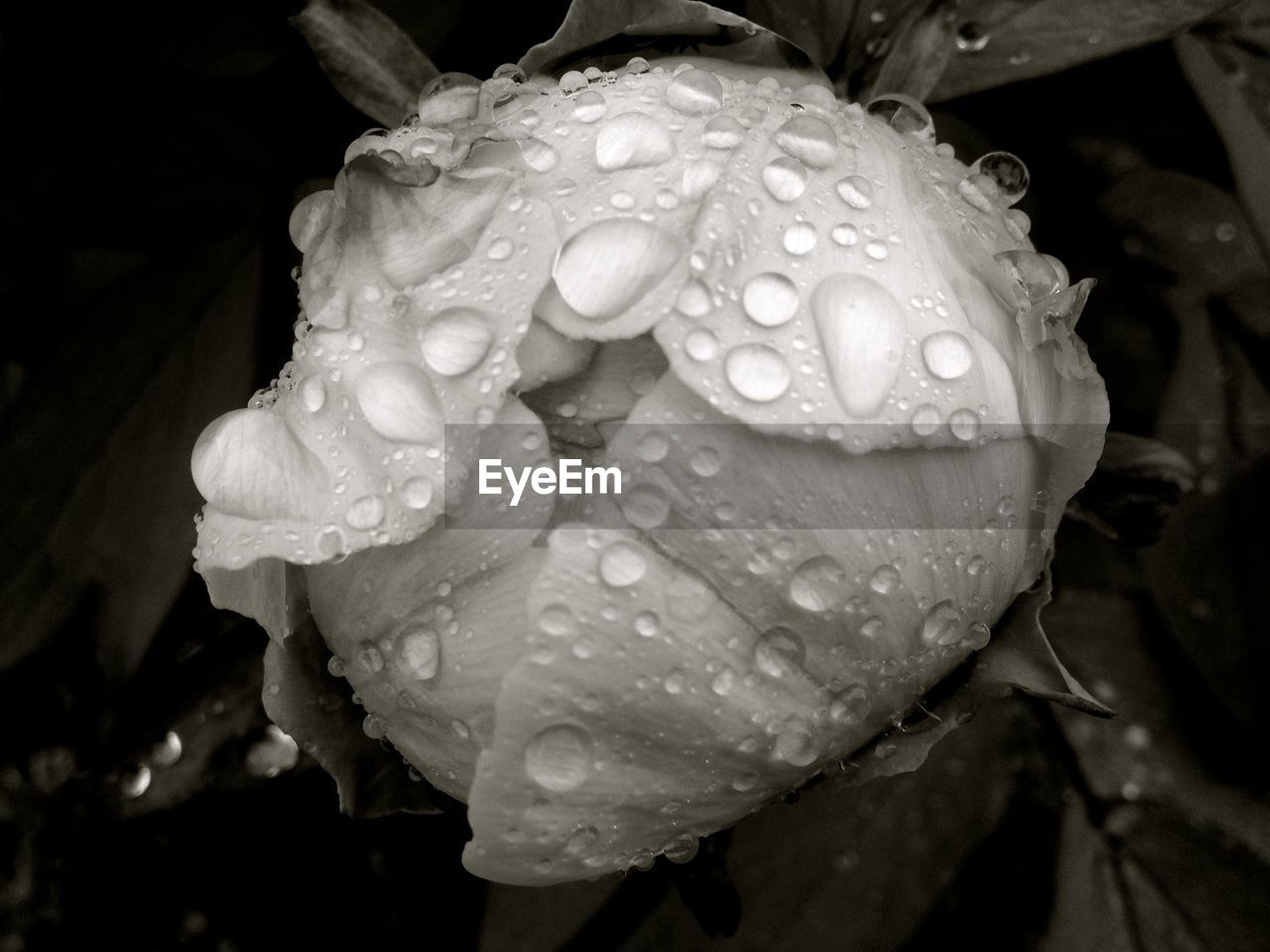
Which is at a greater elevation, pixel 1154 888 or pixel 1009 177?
pixel 1009 177

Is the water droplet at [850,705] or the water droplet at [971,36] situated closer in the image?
the water droplet at [850,705]

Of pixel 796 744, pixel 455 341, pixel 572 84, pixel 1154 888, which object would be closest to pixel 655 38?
pixel 572 84

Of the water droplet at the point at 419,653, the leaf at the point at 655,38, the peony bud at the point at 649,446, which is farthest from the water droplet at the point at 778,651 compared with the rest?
the leaf at the point at 655,38

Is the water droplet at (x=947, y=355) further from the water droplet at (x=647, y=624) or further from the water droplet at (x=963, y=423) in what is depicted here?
the water droplet at (x=647, y=624)

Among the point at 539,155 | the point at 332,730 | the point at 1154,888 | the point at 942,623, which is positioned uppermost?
the point at 539,155

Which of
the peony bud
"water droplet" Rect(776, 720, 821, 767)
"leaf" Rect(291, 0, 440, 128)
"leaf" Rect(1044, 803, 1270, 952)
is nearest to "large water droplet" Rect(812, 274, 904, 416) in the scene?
the peony bud

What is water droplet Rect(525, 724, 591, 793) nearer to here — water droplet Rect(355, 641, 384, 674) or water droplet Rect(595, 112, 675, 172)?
water droplet Rect(355, 641, 384, 674)

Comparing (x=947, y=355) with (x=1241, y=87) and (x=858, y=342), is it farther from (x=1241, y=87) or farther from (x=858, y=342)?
(x=1241, y=87)
